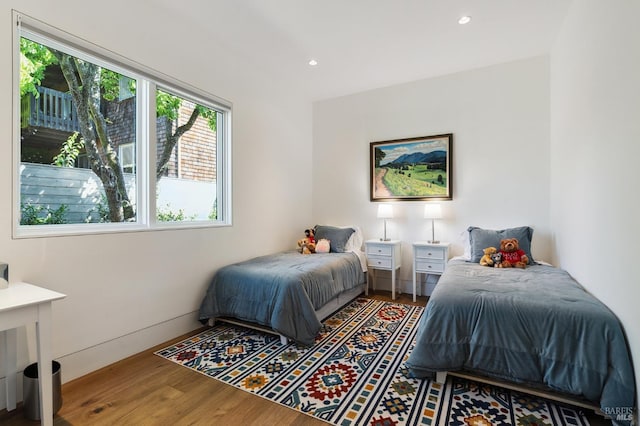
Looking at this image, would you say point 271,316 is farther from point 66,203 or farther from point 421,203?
point 421,203

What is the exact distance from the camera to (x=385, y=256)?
380cm

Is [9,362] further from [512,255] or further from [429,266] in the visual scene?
[512,255]

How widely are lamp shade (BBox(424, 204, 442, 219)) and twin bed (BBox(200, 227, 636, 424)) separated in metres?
0.94

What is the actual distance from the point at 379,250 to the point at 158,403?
A: 2.78 metres

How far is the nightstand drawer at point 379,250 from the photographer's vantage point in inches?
149

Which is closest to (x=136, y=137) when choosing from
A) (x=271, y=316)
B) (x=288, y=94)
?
(x=271, y=316)

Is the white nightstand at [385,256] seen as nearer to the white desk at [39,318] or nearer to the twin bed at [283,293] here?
the twin bed at [283,293]

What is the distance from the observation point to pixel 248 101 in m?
3.46

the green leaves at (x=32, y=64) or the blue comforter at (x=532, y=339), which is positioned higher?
the green leaves at (x=32, y=64)

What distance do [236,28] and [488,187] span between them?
3.23 metres

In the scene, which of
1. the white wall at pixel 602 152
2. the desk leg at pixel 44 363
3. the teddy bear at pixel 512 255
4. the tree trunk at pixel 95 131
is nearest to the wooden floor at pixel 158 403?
the desk leg at pixel 44 363

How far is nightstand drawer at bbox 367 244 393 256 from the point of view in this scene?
3780mm

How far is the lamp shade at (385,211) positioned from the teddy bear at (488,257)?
49.5 inches

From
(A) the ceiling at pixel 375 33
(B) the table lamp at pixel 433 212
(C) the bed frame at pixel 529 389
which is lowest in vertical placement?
(C) the bed frame at pixel 529 389
